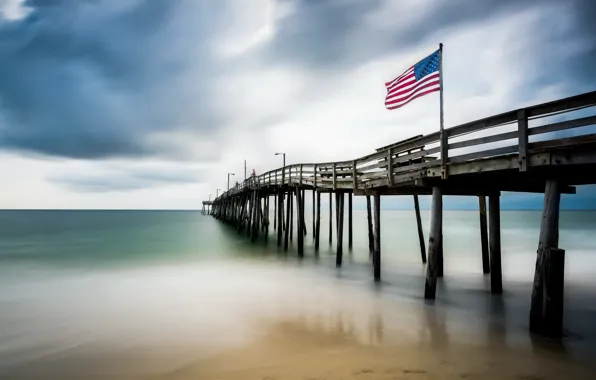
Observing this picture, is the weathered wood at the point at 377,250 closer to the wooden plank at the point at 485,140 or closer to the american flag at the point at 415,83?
the american flag at the point at 415,83

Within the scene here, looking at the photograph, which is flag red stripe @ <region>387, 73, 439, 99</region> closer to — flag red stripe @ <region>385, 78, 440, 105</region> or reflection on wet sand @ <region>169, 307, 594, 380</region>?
flag red stripe @ <region>385, 78, 440, 105</region>

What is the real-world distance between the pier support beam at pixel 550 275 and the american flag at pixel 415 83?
4.07 m

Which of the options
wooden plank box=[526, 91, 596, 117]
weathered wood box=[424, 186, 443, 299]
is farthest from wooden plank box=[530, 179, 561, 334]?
weathered wood box=[424, 186, 443, 299]

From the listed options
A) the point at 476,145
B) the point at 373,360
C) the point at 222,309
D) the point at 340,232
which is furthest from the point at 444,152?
the point at 340,232

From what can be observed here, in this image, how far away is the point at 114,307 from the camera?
363 inches

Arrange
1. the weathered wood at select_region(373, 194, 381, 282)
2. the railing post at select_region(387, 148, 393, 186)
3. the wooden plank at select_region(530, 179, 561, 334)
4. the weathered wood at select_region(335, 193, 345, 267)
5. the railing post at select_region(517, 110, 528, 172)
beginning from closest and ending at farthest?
the wooden plank at select_region(530, 179, 561, 334), the railing post at select_region(517, 110, 528, 172), the railing post at select_region(387, 148, 393, 186), the weathered wood at select_region(373, 194, 381, 282), the weathered wood at select_region(335, 193, 345, 267)

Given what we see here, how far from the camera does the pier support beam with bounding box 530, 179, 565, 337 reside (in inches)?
222

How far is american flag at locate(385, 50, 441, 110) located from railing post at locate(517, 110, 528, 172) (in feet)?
10.0

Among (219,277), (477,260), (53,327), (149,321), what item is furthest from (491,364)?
(477,260)

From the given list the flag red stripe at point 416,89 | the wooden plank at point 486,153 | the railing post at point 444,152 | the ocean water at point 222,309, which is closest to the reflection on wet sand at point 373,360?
the ocean water at point 222,309

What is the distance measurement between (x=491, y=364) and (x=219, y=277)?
10191 millimetres

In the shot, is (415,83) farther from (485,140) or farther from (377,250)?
(377,250)

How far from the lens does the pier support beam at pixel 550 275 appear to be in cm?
564

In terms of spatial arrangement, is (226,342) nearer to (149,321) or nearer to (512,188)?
(149,321)
